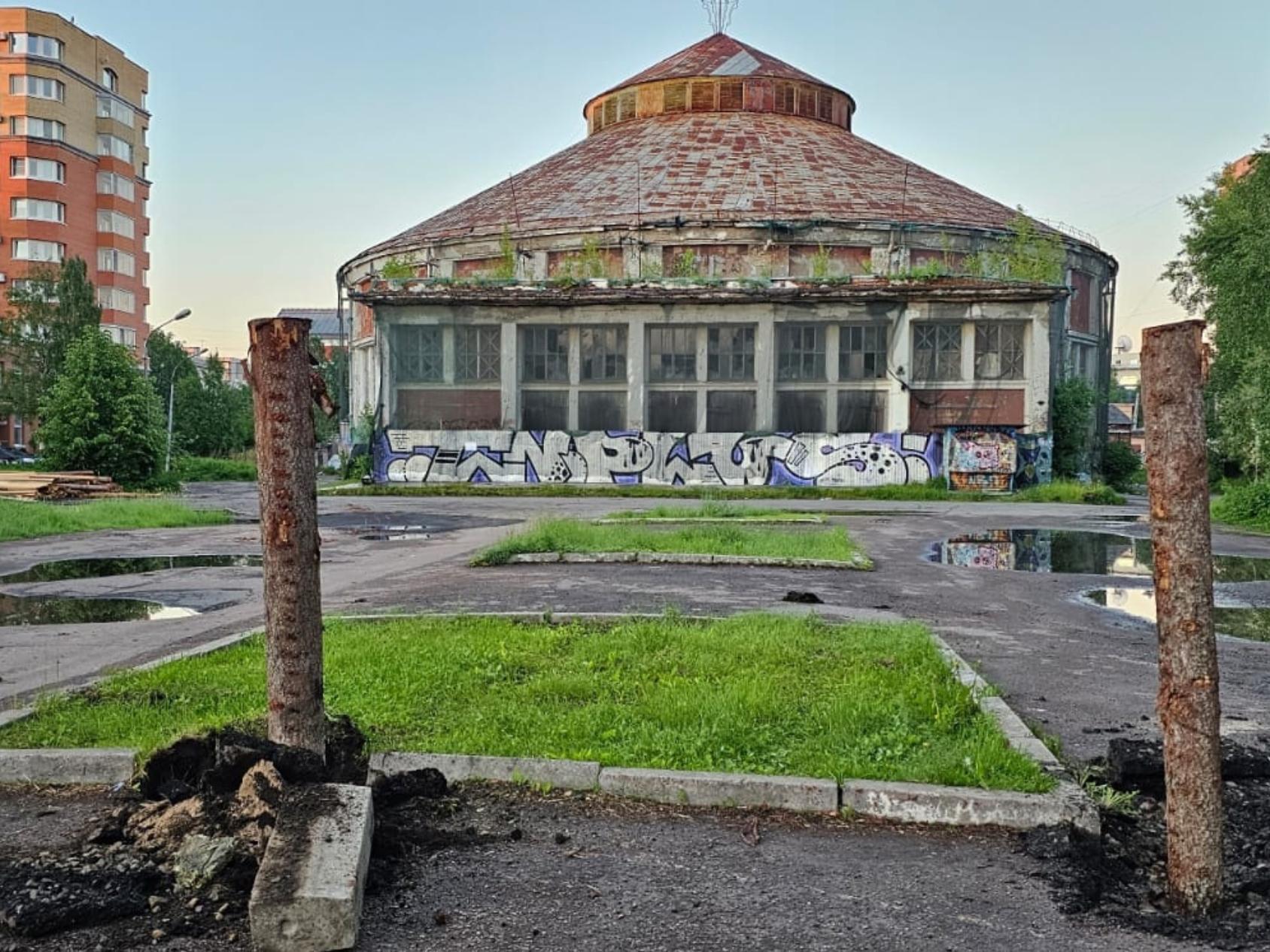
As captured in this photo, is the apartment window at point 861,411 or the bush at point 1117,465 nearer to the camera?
the apartment window at point 861,411

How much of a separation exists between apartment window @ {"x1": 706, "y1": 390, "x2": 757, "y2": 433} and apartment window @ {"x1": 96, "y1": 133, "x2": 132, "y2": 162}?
160ft

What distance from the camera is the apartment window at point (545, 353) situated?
40.3m

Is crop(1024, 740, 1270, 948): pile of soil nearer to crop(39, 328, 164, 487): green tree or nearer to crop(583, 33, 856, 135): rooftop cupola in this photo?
crop(39, 328, 164, 487): green tree

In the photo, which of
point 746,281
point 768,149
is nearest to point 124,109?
point 768,149

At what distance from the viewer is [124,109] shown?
68688mm

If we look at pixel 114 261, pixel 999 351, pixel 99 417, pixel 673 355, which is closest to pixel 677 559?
pixel 99 417

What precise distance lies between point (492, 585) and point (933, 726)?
693 cm

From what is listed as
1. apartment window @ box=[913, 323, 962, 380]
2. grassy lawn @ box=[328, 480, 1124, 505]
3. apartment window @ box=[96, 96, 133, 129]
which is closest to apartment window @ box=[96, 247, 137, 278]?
apartment window @ box=[96, 96, 133, 129]

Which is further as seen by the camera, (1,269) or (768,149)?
(1,269)

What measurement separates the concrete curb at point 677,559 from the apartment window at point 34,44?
205 ft

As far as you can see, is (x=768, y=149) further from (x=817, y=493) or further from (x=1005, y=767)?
(x=1005, y=767)

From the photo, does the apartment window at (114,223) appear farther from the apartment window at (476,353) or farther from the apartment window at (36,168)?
the apartment window at (476,353)

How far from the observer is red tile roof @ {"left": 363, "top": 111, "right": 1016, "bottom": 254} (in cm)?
4241

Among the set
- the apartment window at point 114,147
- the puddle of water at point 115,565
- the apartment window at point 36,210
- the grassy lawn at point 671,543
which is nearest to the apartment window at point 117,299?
the apartment window at point 36,210
